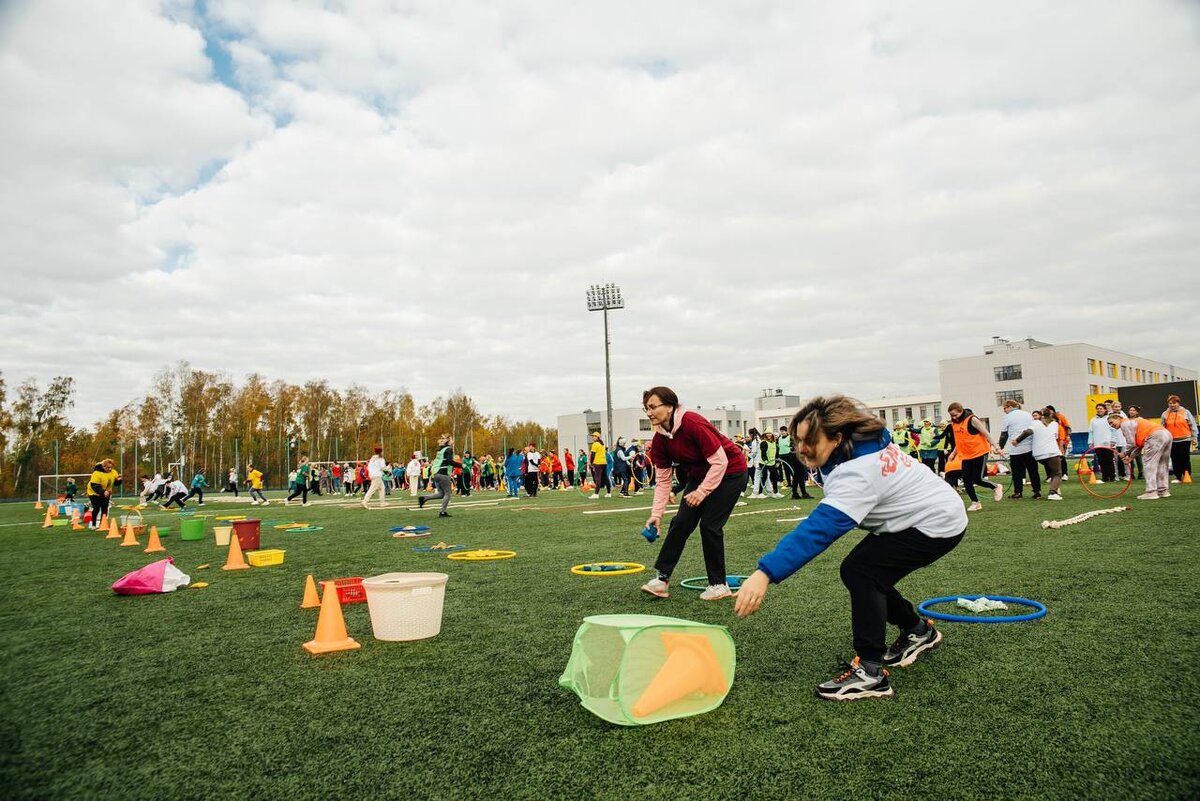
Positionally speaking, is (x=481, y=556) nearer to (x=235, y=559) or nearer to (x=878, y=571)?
(x=235, y=559)

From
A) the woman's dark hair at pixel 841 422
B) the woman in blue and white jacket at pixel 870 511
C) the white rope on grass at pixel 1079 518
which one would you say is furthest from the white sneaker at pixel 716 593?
the white rope on grass at pixel 1079 518

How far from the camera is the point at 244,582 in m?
7.61

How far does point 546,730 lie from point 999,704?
215cm

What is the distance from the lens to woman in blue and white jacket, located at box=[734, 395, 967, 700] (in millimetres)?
3234

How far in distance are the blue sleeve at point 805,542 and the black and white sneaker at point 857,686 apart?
0.75 m

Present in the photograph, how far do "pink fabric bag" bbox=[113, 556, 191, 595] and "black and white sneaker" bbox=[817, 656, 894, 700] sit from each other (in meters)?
6.65

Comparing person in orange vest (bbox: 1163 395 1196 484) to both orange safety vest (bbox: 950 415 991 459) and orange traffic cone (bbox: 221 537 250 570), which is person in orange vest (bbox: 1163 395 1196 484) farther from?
orange traffic cone (bbox: 221 537 250 570)

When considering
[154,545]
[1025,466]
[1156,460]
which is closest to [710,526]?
[154,545]

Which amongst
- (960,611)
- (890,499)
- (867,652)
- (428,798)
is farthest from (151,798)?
(960,611)

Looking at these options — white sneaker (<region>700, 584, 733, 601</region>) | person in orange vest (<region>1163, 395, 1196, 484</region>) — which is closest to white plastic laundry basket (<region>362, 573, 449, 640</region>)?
white sneaker (<region>700, 584, 733, 601</region>)

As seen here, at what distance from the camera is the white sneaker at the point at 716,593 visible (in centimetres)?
581

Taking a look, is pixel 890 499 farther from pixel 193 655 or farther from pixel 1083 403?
pixel 1083 403

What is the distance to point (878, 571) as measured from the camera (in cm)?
355

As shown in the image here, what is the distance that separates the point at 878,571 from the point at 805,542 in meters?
0.71
